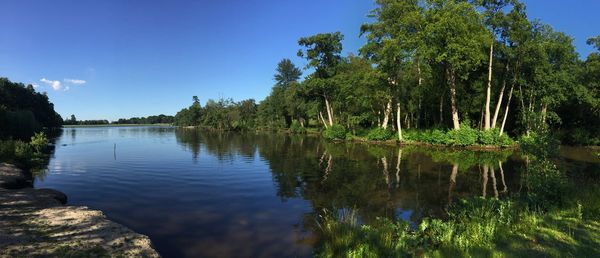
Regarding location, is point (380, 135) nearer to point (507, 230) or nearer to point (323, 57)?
point (323, 57)

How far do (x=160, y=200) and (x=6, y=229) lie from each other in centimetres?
733

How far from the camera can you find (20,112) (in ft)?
169

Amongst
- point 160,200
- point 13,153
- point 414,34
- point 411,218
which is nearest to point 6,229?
point 160,200

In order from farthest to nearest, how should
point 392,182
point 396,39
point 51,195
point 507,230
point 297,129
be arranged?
1. point 297,129
2. point 396,39
3. point 392,182
4. point 51,195
5. point 507,230

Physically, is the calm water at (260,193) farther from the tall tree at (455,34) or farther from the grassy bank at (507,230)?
the tall tree at (455,34)

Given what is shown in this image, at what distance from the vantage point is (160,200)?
1664cm

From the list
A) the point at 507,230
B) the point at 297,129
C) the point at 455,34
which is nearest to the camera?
the point at 507,230

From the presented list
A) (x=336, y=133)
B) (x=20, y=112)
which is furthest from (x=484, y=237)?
(x=20, y=112)

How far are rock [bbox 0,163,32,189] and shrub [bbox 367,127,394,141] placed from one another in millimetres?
40589

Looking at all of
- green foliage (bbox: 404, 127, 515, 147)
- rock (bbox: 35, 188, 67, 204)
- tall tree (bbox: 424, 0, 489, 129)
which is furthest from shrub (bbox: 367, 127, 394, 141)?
rock (bbox: 35, 188, 67, 204)

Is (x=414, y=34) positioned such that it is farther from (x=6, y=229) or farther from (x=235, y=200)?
(x=6, y=229)

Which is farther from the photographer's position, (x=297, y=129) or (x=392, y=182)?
(x=297, y=129)

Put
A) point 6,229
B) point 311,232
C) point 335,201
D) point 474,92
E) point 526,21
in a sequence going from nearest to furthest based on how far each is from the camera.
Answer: point 6,229
point 311,232
point 335,201
point 526,21
point 474,92

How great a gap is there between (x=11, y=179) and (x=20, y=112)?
40777 mm
